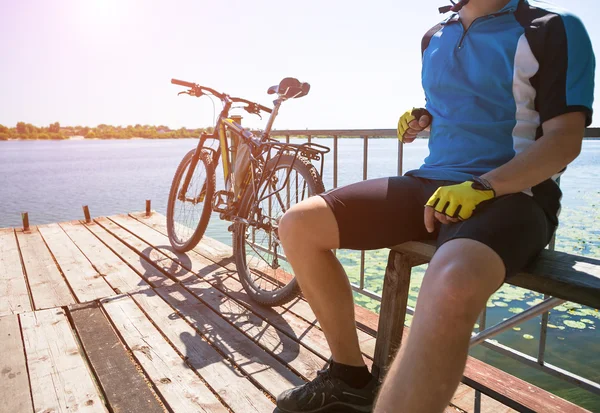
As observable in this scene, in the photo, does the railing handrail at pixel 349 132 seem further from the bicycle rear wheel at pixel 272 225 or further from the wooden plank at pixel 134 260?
the wooden plank at pixel 134 260

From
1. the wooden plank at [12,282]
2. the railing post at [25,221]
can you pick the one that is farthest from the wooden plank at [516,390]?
the railing post at [25,221]

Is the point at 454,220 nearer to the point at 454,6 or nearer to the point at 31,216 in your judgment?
the point at 454,6

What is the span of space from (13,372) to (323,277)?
4.32ft

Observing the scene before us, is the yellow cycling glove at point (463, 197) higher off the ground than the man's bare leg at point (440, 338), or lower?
higher

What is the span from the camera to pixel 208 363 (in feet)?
5.78

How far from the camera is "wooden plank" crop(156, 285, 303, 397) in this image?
164cm

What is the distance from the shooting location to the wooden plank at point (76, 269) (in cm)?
259

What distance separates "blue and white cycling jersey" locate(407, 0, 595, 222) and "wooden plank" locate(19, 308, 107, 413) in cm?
140

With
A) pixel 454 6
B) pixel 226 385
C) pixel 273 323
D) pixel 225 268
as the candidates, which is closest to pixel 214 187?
pixel 225 268

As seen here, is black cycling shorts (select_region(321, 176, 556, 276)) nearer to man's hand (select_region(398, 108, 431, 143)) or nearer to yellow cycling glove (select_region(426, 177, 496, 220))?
yellow cycling glove (select_region(426, 177, 496, 220))

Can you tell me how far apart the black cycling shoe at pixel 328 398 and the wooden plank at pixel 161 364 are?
0.25m

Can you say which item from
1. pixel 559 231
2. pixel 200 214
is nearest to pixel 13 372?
pixel 200 214

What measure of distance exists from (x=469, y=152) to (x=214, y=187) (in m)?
2.18

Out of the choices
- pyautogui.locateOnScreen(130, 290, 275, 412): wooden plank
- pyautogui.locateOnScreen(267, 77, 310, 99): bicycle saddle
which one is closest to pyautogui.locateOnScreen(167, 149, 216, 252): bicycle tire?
pyautogui.locateOnScreen(130, 290, 275, 412): wooden plank
